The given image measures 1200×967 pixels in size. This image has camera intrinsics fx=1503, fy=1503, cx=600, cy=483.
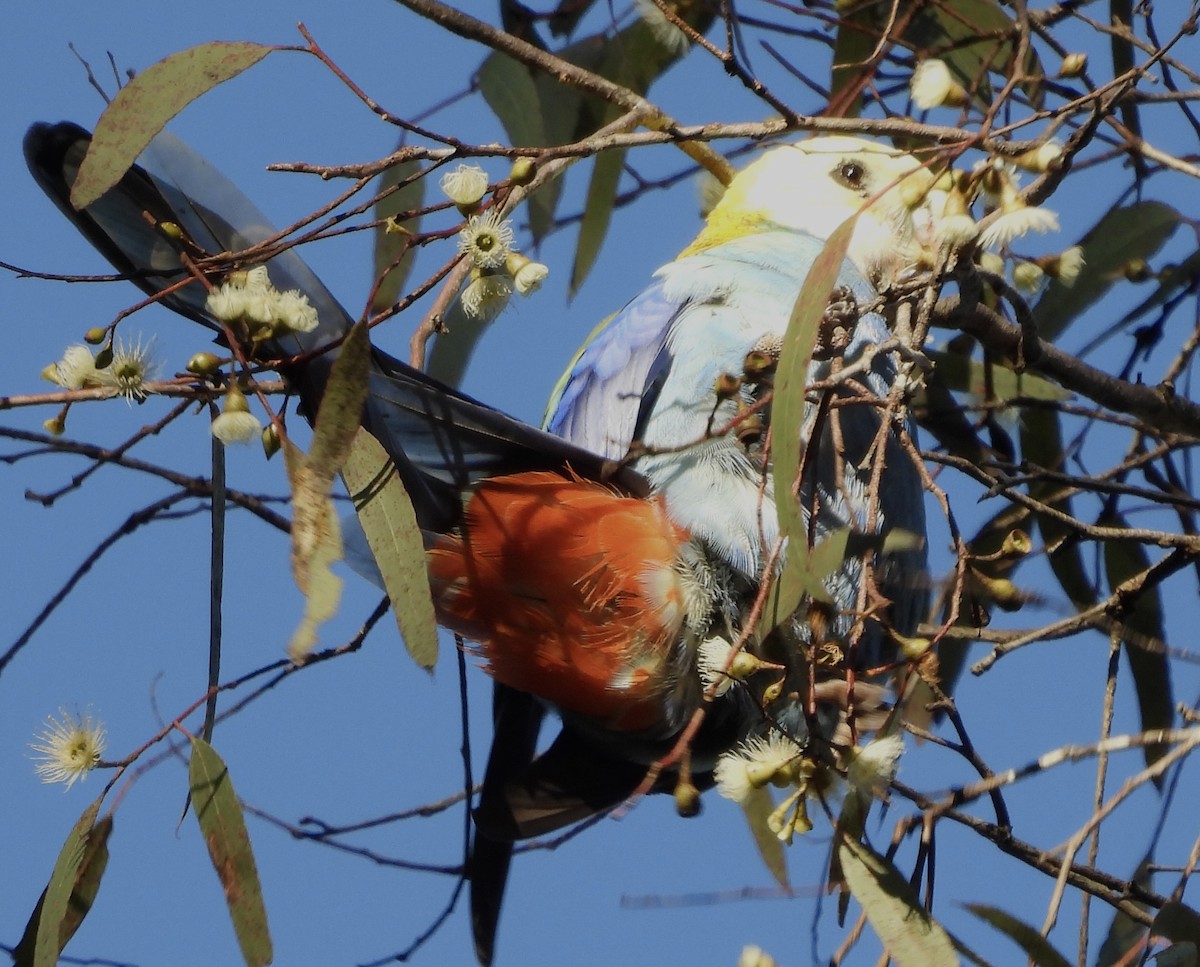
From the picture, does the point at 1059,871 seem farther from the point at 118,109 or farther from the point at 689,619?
the point at 118,109

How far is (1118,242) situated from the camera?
2.03 m

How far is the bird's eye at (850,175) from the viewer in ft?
8.02

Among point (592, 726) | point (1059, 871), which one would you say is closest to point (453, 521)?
point (592, 726)

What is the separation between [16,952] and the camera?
1.57 m

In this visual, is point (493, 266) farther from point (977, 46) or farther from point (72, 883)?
point (977, 46)

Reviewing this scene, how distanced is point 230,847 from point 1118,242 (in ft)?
4.59

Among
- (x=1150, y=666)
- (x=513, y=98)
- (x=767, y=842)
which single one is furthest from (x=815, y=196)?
(x=767, y=842)

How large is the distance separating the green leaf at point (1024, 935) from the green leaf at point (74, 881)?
2.76 feet

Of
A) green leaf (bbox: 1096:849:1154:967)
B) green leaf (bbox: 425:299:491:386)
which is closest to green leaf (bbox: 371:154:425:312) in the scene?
green leaf (bbox: 425:299:491:386)

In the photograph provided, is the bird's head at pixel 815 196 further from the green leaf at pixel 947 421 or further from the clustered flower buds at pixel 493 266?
the clustered flower buds at pixel 493 266

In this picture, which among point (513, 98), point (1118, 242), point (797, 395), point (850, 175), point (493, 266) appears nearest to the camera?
point (797, 395)

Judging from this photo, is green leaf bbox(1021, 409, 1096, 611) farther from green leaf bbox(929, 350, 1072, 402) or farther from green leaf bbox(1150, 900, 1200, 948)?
green leaf bbox(1150, 900, 1200, 948)

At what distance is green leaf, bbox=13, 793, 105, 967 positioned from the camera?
1389 mm

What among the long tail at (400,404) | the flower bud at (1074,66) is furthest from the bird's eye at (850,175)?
the flower bud at (1074,66)
